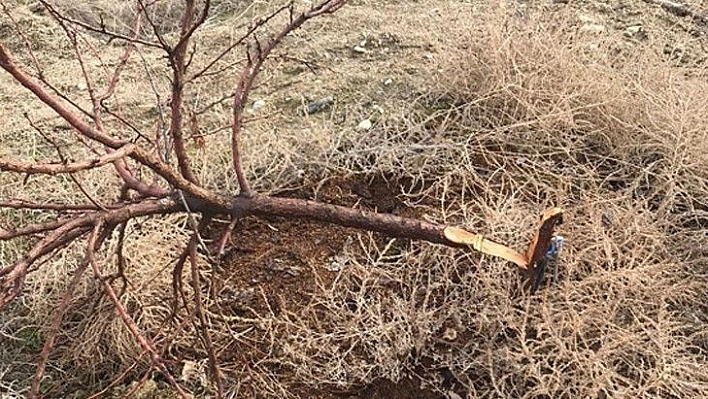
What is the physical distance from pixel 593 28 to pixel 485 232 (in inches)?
40.5

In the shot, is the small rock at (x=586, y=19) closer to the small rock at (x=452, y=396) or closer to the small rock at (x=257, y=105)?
the small rock at (x=257, y=105)

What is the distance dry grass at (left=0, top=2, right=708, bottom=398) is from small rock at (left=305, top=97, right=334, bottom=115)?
4 centimetres

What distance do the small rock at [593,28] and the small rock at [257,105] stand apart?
3.16ft

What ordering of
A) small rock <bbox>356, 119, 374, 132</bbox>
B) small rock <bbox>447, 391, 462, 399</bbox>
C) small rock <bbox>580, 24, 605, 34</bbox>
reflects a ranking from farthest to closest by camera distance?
small rock <bbox>580, 24, 605, 34</bbox> < small rock <bbox>356, 119, 374, 132</bbox> < small rock <bbox>447, 391, 462, 399</bbox>

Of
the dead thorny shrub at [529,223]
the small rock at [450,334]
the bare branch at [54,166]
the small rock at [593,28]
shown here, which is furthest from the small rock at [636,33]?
the bare branch at [54,166]

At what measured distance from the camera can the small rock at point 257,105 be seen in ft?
8.27

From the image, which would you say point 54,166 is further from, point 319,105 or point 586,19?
point 586,19

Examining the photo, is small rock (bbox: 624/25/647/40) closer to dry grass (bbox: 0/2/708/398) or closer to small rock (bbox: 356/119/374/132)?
dry grass (bbox: 0/2/708/398)

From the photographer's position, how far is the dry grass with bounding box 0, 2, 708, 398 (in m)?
1.75

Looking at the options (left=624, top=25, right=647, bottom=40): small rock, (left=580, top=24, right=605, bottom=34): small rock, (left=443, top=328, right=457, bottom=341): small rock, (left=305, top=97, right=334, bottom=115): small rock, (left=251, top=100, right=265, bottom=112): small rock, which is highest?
(left=580, top=24, right=605, bottom=34): small rock

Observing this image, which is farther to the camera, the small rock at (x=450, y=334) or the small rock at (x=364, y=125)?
the small rock at (x=364, y=125)

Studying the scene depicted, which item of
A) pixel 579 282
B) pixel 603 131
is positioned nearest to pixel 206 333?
pixel 579 282

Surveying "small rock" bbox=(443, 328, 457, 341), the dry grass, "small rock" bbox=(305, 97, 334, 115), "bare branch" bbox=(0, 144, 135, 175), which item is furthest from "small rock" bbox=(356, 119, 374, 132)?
"bare branch" bbox=(0, 144, 135, 175)

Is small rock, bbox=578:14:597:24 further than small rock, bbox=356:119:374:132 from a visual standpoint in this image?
Yes
